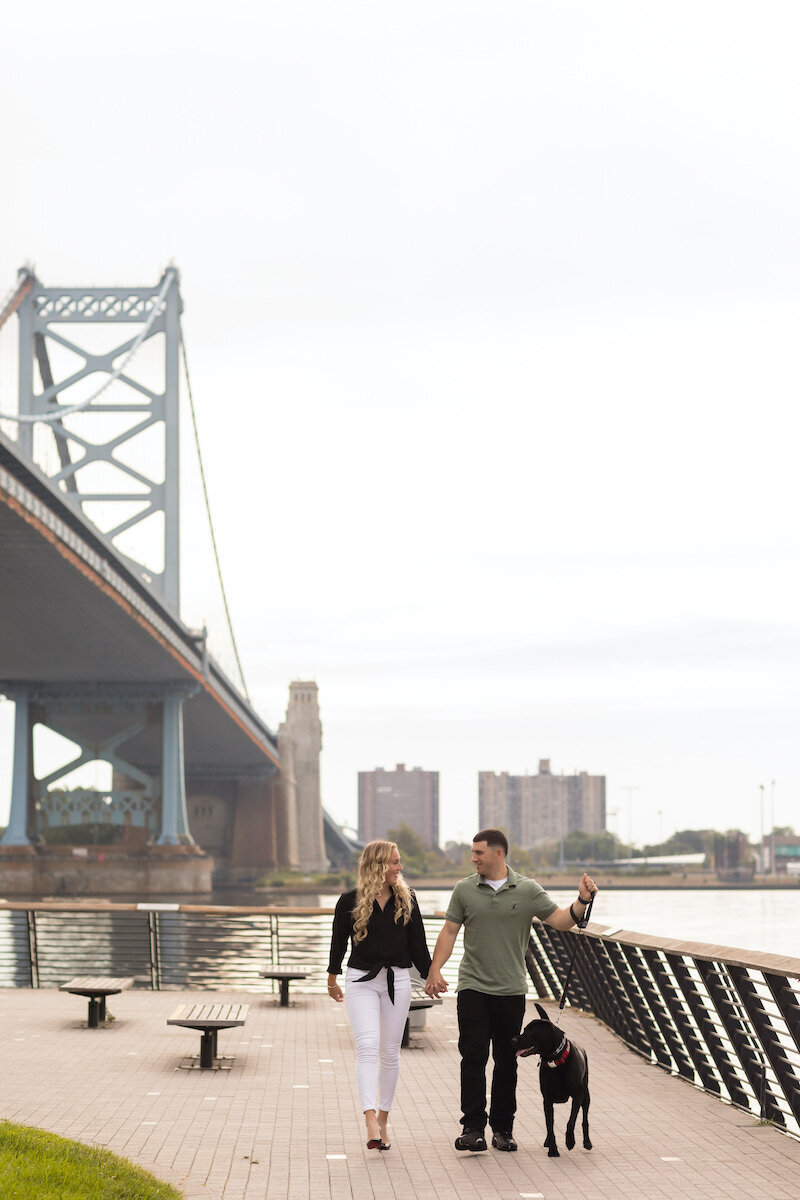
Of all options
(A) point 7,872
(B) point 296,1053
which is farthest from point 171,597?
(B) point 296,1053

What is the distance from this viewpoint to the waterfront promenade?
552 cm

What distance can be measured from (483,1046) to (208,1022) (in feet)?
8.79

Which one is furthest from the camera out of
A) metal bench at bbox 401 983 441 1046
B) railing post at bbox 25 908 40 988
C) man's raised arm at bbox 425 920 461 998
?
railing post at bbox 25 908 40 988

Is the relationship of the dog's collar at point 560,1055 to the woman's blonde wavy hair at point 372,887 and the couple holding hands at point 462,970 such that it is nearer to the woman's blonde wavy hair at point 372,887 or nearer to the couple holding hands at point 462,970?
the couple holding hands at point 462,970

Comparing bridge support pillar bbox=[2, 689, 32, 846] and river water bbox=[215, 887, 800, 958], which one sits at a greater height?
bridge support pillar bbox=[2, 689, 32, 846]

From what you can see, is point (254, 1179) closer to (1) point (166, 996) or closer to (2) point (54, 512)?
(1) point (166, 996)

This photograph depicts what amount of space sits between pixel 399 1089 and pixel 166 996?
205 inches

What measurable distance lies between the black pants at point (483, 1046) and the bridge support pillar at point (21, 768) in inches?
2157

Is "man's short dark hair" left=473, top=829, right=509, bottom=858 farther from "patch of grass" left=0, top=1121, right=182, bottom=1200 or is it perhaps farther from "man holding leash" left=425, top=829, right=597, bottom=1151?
"patch of grass" left=0, top=1121, right=182, bottom=1200

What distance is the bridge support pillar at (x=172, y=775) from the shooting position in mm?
58500

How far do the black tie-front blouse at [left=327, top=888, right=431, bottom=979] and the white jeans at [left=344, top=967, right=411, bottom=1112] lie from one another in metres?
0.05

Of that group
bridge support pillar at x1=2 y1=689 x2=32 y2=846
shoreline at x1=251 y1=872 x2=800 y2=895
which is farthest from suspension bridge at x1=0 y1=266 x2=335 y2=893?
shoreline at x1=251 y1=872 x2=800 y2=895

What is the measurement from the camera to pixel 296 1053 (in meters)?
9.28

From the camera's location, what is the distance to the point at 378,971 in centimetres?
615
